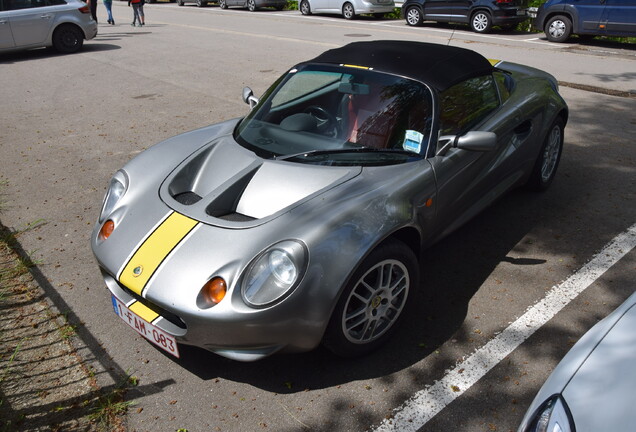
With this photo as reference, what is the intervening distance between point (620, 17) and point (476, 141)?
12.3m

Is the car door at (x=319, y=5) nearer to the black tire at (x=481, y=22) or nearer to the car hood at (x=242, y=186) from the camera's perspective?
the black tire at (x=481, y=22)

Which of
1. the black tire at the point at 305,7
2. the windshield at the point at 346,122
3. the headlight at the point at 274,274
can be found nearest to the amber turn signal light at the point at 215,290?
the headlight at the point at 274,274

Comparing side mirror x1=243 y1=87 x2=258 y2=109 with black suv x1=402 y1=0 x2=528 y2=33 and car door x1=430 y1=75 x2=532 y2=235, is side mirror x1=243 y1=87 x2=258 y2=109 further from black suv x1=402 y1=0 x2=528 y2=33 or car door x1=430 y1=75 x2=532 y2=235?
black suv x1=402 y1=0 x2=528 y2=33

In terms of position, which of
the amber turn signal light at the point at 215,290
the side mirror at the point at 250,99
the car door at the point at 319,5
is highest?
the car door at the point at 319,5

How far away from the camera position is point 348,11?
20594 mm

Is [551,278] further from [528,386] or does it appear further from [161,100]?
[161,100]

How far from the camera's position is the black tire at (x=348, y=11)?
20.4 m

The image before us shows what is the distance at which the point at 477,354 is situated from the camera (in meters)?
3.46

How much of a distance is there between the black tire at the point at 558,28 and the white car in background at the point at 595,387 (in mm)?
14228

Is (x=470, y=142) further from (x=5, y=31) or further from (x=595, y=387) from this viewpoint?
(x=5, y=31)

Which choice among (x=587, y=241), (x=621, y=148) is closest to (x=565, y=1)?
(x=621, y=148)

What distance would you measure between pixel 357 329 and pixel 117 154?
15.6ft

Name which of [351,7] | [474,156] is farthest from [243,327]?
[351,7]

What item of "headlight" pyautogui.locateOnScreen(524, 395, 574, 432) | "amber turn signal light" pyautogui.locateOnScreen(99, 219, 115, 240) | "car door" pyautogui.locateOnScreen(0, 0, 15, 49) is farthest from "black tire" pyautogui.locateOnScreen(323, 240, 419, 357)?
"car door" pyautogui.locateOnScreen(0, 0, 15, 49)
